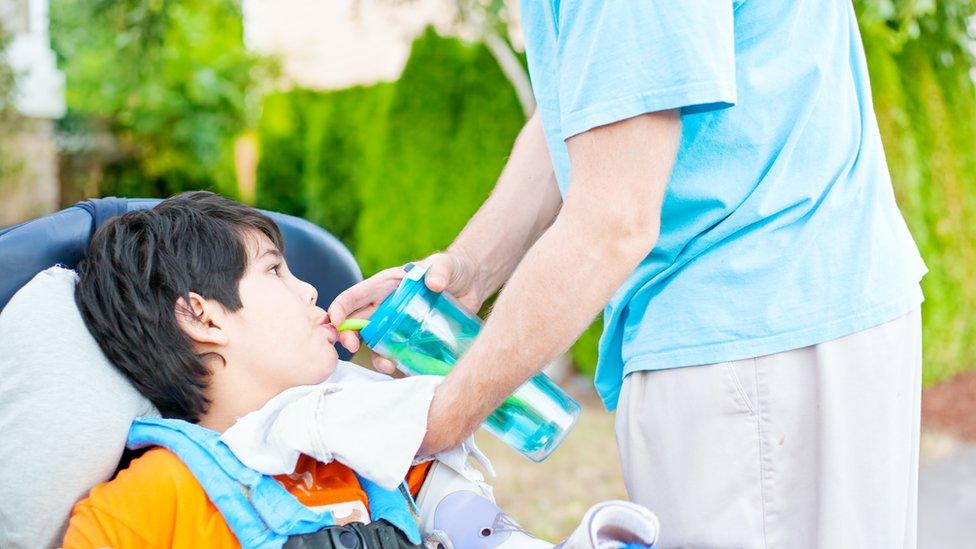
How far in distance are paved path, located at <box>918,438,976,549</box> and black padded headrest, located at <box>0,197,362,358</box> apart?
3.23 m

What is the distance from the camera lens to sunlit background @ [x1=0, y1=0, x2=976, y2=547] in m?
5.27

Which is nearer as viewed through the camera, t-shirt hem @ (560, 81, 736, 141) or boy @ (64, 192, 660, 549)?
t-shirt hem @ (560, 81, 736, 141)

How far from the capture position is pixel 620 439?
1.60 m

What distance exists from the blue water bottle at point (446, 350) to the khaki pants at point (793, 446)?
12.2 inches

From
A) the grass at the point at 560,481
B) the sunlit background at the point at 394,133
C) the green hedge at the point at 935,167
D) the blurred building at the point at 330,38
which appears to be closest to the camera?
the grass at the point at 560,481

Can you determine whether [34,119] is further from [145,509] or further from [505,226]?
[145,509]

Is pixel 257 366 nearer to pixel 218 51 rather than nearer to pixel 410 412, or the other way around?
pixel 410 412

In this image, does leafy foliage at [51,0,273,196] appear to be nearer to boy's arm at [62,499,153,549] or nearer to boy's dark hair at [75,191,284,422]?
boy's dark hair at [75,191,284,422]

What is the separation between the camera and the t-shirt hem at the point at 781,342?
1444mm

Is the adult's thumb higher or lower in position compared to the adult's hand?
higher

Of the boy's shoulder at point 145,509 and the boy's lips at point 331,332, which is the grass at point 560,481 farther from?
the boy's shoulder at point 145,509

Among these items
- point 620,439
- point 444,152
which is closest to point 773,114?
point 620,439

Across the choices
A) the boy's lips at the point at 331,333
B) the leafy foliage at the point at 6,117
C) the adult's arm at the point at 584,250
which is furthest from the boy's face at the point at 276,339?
the leafy foliage at the point at 6,117

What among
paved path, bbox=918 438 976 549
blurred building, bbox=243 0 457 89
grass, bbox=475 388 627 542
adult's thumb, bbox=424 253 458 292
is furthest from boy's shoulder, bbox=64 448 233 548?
blurred building, bbox=243 0 457 89
